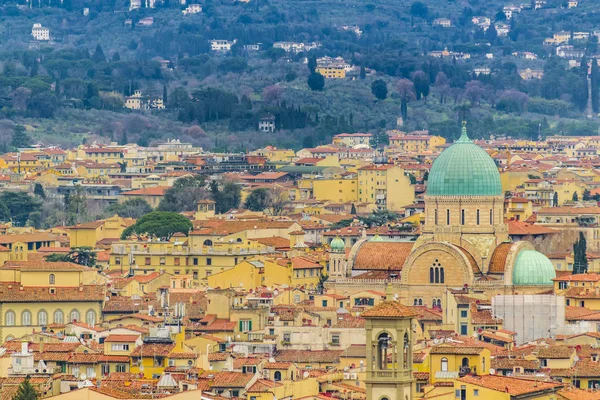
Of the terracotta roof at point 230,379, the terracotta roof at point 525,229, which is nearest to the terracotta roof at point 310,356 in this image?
the terracotta roof at point 230,379

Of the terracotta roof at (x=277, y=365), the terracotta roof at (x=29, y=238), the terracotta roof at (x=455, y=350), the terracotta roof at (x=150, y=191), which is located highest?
the terracotta roof at (x=150, y=191)

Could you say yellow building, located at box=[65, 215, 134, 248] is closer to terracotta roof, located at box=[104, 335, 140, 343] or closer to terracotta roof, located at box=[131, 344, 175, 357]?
terracotta roof, located at box=[104, 335, 140, 343]

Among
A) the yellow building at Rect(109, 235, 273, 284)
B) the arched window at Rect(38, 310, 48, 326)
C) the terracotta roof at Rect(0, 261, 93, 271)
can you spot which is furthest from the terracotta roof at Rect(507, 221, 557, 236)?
the arched window at Rect(38, 310, 48, 326)

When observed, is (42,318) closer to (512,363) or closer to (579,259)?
(512,363)

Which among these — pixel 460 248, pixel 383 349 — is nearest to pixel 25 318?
pixel 460 248

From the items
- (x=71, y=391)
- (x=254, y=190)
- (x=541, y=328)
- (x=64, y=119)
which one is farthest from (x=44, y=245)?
(x=64, y=119)

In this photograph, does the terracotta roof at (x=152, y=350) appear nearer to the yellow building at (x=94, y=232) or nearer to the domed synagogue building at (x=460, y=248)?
the domed synagogue building at (x=460, y=248)

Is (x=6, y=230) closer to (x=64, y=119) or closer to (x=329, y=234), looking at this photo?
(x=329, y=234)

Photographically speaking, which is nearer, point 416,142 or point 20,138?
point 20,138
